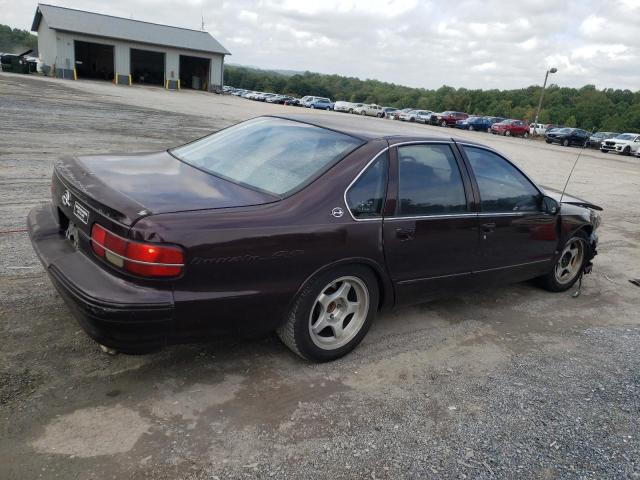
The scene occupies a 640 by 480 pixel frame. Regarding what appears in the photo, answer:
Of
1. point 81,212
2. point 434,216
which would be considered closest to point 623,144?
point 434,216

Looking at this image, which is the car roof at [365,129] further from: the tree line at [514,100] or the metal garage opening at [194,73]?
the tree line at [514,100]

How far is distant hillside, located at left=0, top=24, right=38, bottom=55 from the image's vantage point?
8932 cm

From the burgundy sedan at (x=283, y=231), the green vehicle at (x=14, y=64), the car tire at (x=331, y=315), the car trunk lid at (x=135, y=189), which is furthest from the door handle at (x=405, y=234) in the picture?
the green vehicle at (x=14, y=64)

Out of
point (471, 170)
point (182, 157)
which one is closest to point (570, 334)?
point (471, 170)

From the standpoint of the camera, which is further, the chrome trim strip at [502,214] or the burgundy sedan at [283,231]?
the chrome trim strip at [502,214]

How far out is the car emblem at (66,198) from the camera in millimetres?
3180

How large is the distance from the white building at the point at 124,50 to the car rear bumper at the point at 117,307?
163 feet

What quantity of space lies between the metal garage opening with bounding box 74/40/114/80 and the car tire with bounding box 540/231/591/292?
53.8 m

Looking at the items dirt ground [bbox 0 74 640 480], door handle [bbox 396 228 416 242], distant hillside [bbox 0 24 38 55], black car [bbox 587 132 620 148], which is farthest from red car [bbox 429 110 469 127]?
distant hillside [bbox 0 24 38 55]

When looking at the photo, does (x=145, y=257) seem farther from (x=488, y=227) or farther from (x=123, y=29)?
(x=123, y=29)

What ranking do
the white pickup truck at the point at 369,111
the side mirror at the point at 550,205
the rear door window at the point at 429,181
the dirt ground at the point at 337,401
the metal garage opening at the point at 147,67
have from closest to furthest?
the dirt ground at the point at 337,401, the rear door window at the point at 429,181, the side mirror at the point at 550,205, the white pickup truck at the point at 369,111, the metal garage opening at the point at 147,67

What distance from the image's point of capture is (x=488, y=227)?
4047 mm

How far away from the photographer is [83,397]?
2.81 meters

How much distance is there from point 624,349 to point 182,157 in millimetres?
3854
